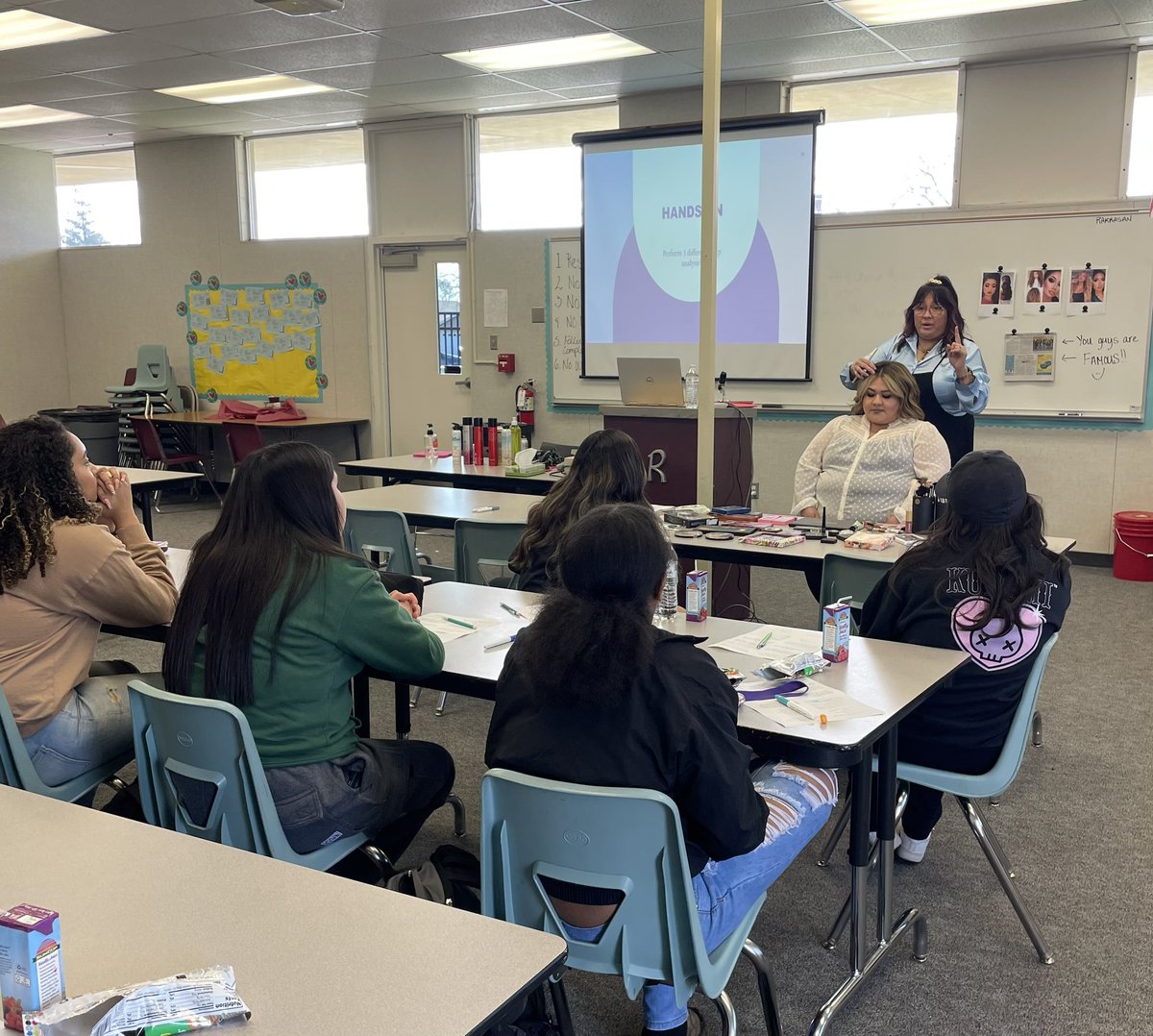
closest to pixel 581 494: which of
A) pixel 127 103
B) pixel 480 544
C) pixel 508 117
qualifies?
pixel 480 544

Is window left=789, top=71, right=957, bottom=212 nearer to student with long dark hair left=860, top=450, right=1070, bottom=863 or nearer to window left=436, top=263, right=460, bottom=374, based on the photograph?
window left=436, top=263, right=460, bottom=374

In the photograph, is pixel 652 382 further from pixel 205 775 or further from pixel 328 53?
pixel 205 775

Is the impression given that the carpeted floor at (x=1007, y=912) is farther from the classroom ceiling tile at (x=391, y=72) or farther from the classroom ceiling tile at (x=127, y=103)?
the classroom ceiling tile at (x=127, y=103)

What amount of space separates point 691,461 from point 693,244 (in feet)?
9.19

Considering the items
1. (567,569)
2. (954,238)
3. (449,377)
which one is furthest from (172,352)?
(567,569)

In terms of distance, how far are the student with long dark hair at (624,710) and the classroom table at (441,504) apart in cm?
220

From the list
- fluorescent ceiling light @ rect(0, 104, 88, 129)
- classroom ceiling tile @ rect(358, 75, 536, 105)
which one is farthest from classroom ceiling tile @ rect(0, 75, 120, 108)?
classroom ceiling tile @ rect(358, 75, 536, 105)

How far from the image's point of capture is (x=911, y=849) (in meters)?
2.78

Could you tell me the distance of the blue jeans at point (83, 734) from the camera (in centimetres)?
234

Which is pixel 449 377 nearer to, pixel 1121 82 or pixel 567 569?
pixel 1121 82

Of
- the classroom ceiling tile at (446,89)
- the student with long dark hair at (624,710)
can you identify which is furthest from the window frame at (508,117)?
the student with long dark hair at (624,710)

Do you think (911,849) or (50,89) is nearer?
(911,849)

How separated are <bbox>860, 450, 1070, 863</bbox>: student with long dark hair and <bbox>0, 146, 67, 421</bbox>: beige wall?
9.71 meters

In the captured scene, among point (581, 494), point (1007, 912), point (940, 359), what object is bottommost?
point (1007, 912)
